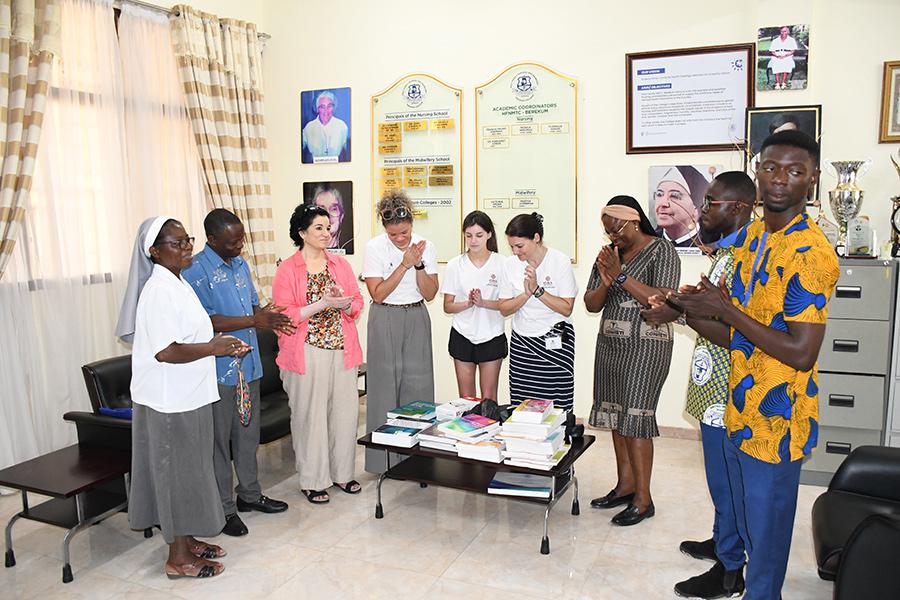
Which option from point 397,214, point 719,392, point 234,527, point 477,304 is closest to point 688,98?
point 477,304

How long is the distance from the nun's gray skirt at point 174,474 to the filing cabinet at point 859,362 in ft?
10.9

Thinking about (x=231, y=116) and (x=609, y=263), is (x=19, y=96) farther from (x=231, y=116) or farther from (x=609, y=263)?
(x=609, y=263)

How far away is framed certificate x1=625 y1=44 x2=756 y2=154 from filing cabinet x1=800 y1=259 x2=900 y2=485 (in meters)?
1.20

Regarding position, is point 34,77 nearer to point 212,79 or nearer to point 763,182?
point 212,79

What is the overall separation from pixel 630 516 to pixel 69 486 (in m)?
2.62

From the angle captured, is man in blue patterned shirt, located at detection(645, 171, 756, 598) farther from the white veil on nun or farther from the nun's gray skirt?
the white veil on nun

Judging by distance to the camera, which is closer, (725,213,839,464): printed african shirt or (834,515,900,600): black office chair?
(834,515,900,600): black office chair

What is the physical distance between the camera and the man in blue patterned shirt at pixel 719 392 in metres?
2.68

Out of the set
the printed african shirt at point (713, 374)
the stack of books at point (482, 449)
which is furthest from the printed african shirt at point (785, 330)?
the stack of books at point (482, 449)

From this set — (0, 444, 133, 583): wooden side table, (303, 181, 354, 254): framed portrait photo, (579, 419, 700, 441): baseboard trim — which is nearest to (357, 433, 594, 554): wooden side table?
(0, 444, 133, 583): wooden side table

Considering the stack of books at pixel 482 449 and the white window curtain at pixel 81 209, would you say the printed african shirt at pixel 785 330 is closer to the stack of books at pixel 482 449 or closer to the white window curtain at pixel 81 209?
the stack of books at pixel 482 449

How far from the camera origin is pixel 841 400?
3912mm

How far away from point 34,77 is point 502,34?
3093 millimetres

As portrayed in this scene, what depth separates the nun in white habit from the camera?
2750 mm
